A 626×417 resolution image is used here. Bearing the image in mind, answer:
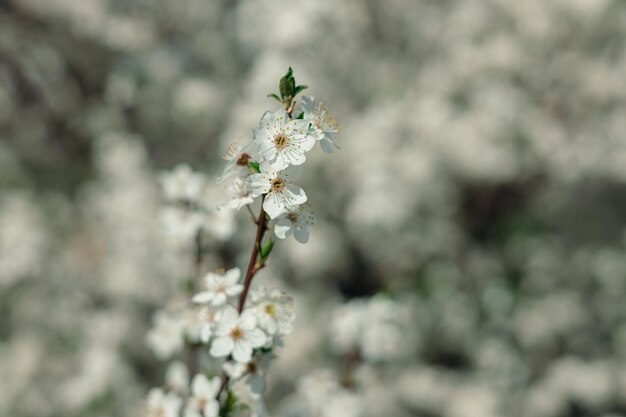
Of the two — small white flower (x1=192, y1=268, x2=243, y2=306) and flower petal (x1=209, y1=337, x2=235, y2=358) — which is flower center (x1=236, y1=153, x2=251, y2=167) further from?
flower petal (x1=209, y1=337, x2=235, y2=358)

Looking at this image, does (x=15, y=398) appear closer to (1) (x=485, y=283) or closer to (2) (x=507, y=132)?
(1) (x=485, y=283)

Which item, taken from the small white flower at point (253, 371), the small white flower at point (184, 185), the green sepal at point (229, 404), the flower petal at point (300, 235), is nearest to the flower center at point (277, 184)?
the flower petal at point (300, 235)

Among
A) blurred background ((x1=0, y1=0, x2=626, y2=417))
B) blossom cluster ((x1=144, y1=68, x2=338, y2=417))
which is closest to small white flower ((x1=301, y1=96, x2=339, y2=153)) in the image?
blossom cluster ((x1=144, y1=68, x2=338, y2=417))

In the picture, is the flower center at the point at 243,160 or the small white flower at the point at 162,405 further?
the small white flower at the point at 162,405

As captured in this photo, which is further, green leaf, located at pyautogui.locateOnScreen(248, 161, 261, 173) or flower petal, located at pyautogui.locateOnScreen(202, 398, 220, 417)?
flower petal, located at pyautogui.locateOnScreen(202, 398, 220, 417)

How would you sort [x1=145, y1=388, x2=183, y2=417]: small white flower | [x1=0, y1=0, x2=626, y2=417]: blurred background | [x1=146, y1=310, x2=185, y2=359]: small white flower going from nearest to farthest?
[x1=145, y1=388, x2=183, y2=417]: small white flower, [x1=146, y1=310, x2=185, y2=359]: small white flower, [x1=0, y1=0, x2=626, y2=417]: blurred background

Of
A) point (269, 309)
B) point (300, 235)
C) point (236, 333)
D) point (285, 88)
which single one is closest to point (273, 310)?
point (269, 309)

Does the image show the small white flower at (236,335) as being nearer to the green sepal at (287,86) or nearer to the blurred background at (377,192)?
the green sepal at (287,86)

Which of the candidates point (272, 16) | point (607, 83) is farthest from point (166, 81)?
point (607, 83)
